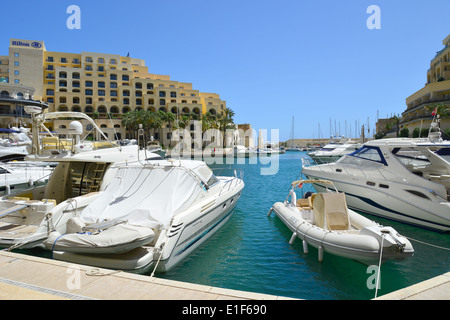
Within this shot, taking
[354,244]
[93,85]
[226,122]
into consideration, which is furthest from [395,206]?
[93,85]

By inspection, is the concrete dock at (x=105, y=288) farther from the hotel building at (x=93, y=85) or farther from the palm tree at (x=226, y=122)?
the palm tree at (x=226, y=122)

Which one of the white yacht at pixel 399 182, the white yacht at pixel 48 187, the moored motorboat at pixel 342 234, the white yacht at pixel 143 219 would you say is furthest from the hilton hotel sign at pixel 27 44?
the moored motorboat at pixel 342 234

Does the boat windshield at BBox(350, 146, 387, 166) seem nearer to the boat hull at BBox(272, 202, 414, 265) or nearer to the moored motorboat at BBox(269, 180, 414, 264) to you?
the moored motorboat at BBox(269, 180, 414, 264)

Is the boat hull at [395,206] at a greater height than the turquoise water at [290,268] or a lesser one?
greater

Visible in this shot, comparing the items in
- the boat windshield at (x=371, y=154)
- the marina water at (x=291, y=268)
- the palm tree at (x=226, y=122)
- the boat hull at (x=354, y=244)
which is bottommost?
the marina water at (x=291, y=268)

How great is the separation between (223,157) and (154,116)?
17.7m

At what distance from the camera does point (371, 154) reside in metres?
12.9

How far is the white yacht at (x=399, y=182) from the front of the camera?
10.1m

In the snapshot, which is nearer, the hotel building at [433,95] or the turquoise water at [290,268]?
the turquoise water at [290,268]

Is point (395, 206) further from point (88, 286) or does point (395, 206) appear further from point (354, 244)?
point (88, 286)

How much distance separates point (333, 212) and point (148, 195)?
5.28 metres

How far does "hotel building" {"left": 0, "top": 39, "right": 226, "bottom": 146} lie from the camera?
67.9 metres

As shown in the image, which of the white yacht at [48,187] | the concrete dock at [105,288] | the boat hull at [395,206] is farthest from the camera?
the boat hull at [395,206]

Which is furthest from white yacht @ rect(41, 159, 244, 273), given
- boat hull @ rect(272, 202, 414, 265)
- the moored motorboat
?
boat hull @ rect(272, 202, 414, 265)
